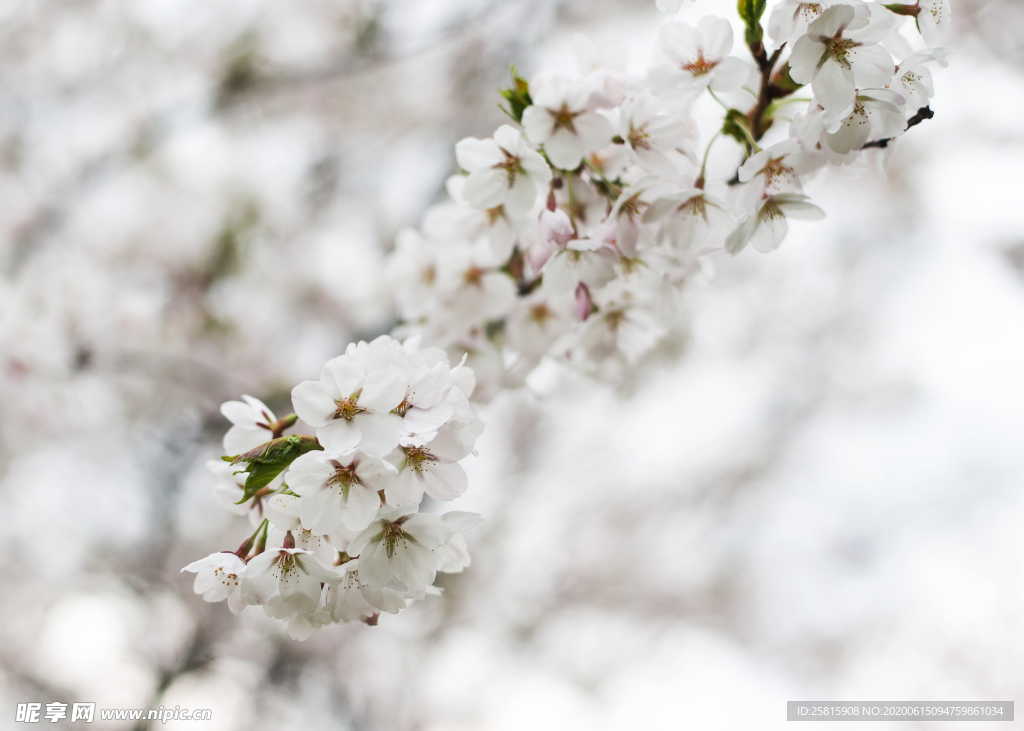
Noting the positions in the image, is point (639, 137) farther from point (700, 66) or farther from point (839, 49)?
point (839, 49)

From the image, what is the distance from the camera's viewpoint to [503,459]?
4.34 meters

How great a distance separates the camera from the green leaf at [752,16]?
76cm

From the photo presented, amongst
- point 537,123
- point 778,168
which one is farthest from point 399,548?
point 778,168

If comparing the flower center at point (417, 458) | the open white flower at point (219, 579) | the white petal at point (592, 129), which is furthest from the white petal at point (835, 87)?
the open white flower at point (219, 579)

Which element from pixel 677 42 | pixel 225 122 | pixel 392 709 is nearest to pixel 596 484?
pixel 392 709

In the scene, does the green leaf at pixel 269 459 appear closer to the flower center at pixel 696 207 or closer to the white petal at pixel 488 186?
the white petal at pixel 488 186

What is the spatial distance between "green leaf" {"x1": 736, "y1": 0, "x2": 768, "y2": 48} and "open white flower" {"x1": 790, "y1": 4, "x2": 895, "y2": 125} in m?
0.09

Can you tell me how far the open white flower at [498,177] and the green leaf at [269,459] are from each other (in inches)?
15.7

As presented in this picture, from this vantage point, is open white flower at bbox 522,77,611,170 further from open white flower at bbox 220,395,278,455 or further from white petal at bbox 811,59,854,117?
open white flower at bbox 220,395,278,455

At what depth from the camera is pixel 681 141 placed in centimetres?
87

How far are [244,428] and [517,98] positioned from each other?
540 mm

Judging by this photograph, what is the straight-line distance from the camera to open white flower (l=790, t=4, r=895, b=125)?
0.70m

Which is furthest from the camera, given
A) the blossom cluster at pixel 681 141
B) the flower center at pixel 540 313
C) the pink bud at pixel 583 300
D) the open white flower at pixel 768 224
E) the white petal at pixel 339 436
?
the flower center at pixel 540 313

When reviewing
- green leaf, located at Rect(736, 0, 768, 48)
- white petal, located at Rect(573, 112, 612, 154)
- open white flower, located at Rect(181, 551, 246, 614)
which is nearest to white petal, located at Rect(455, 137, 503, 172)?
white petal, located at Rect(573, 112, 612, 154)
